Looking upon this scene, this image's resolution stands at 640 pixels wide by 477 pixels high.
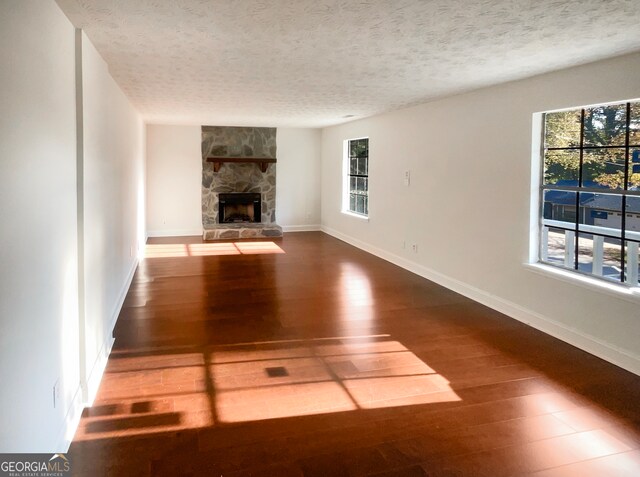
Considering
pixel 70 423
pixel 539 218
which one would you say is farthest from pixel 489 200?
pixel 70 423

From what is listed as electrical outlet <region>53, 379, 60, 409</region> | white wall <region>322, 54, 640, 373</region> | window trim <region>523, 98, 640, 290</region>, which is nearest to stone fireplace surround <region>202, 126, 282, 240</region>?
white wall <region>322, 54, 640, 373</region>

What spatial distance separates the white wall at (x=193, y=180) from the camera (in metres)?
9.68

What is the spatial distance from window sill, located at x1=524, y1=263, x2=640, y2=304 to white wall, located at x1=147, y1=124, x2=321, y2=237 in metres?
6.73

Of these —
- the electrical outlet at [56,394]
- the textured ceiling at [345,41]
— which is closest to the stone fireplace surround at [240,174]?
the textured ceiling at [345,41]

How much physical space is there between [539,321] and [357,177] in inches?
200

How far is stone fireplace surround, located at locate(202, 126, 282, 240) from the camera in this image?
9852 millimetres

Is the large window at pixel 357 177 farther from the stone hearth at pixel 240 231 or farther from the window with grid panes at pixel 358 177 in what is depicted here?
the stone hearth at pixel 240 231

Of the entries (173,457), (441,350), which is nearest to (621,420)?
(441,350)

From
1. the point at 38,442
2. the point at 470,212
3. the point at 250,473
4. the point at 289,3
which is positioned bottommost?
the point at 250,473

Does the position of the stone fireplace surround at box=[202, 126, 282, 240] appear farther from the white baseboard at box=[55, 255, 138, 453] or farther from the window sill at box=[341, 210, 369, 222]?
the white baseboard at box=[55, 255, 138, 453]

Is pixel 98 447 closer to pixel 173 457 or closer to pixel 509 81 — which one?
pixel 173 457

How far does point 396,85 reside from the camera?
15.9 feet

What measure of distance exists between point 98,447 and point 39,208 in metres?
1.23

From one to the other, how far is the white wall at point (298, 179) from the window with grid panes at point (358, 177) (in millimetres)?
1545
